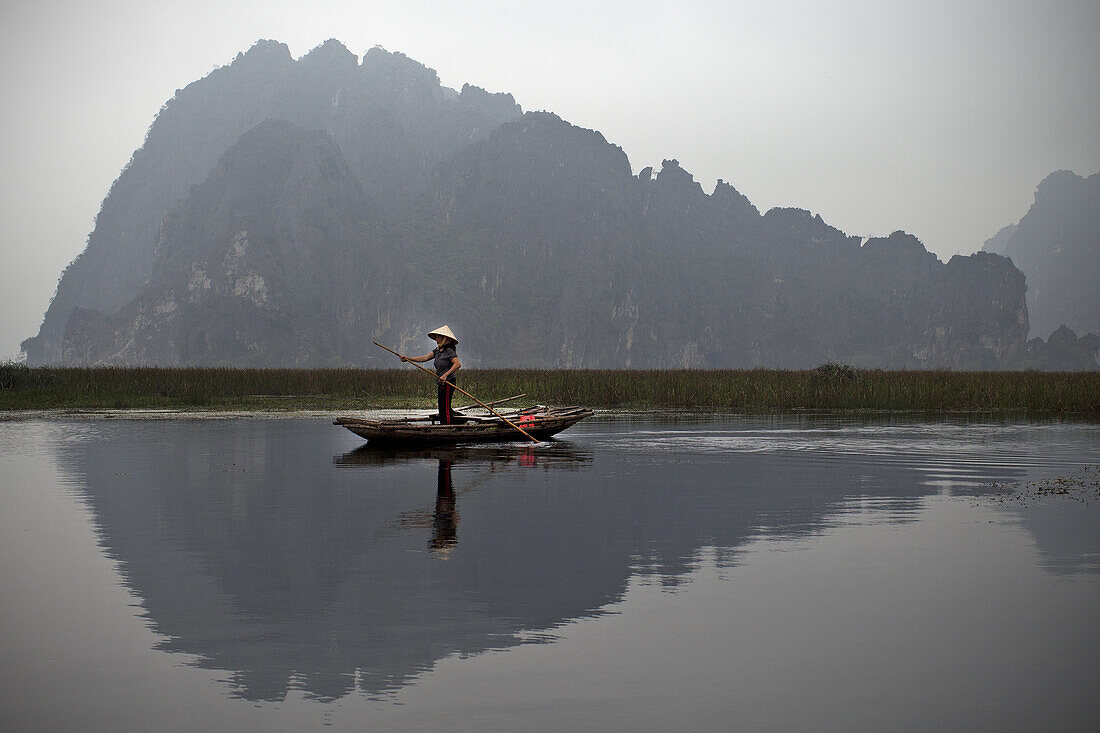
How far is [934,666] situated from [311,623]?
506cm

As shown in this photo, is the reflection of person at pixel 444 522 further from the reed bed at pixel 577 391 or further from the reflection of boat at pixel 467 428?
the reed bed at pixel 577 391

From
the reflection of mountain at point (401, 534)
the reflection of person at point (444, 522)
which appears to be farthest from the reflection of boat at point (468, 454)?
the reflection of person at point (444, 522)

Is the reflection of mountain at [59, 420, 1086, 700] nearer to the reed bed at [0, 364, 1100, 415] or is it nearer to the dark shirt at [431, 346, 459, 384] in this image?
the dark shirt at [431, 346, 459, 384]

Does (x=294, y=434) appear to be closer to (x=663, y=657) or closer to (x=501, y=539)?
(x=501, y=539)

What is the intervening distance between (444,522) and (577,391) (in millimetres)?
40237

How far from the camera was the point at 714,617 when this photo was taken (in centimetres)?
1012

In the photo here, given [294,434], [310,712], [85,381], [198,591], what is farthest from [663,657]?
[85,381]

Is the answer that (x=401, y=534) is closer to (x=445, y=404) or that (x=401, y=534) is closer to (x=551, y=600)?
(x=551, y=600)

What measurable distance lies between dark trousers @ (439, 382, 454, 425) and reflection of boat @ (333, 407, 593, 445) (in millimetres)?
409

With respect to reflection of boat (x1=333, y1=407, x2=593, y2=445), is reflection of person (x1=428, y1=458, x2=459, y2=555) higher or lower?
lower

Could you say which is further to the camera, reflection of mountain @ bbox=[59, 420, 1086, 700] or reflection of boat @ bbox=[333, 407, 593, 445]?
reflection of boat @ bbox=[333, 407, 593, 445]

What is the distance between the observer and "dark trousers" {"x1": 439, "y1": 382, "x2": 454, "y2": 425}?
2864 cm

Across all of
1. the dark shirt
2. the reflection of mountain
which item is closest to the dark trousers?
the dark shirt

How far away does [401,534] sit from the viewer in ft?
48.1
